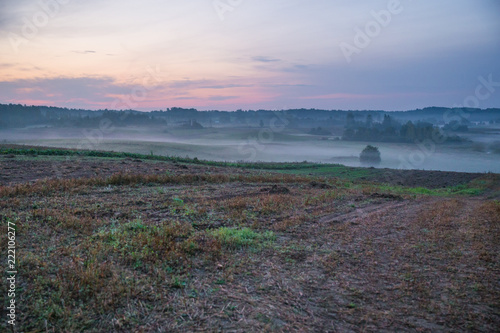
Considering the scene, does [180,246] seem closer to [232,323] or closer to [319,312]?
[232,323]

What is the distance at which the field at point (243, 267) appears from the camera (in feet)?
14.8

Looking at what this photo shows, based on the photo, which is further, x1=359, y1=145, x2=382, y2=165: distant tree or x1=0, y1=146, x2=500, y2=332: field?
x1=359, y1=145, x2=382, y2=165: distant tree

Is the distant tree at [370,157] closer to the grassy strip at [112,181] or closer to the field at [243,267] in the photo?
the grassy strip at [112,181]

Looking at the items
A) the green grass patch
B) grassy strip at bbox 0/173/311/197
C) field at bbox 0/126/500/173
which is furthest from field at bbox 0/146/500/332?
field at bbox 0/126/500/173

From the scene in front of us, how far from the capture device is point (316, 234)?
8586 mm

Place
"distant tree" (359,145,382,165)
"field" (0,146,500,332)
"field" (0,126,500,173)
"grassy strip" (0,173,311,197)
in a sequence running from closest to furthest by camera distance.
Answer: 1. "field" (0,146,500,332)
2. "grassy strip" (0,173,311,197)
3. "field" (0,126,500,173)
4. "distant tree" (359,145,382,165)

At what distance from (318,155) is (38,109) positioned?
146 meters

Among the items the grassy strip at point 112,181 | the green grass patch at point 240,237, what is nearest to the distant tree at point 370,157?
the grassy strip at point 112,181

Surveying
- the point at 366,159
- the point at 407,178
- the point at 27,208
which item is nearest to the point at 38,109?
the point at 366,159

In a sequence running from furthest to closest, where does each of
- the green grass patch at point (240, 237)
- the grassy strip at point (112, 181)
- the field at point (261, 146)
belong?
the field at point (261, 146) < the grassy strip at point (112, 181) < the green grass patch at point (240, 237)

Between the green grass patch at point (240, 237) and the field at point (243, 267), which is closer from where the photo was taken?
the field at point (243, 267)

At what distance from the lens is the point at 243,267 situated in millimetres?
6184

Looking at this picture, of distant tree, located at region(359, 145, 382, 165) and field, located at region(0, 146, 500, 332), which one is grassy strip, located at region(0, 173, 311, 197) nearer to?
field, located at region(0, 146, 500, 332)

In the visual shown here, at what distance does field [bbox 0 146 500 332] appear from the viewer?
4496mm
